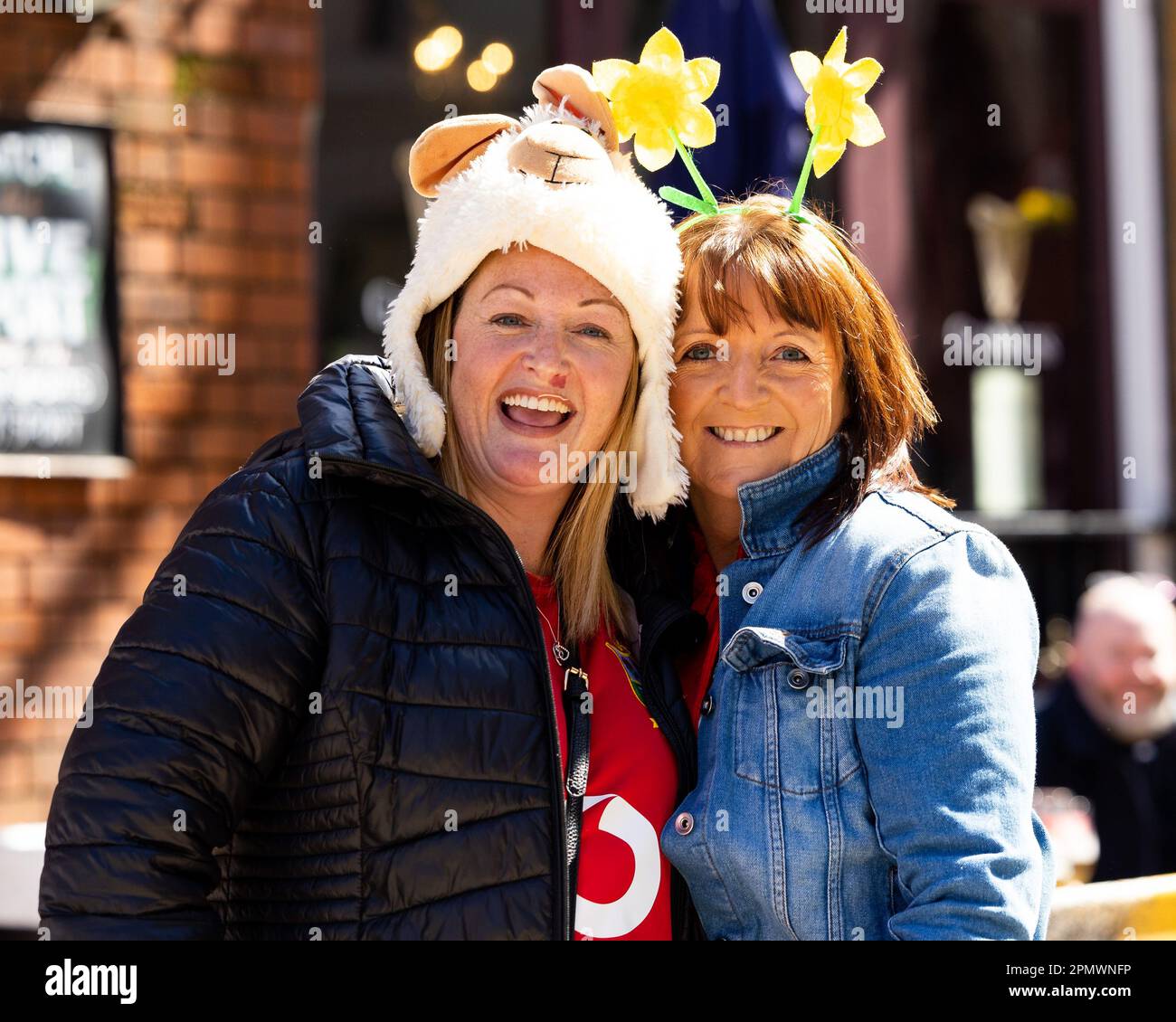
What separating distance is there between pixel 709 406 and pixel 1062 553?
14.3ft

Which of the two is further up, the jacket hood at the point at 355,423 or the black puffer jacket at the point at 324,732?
the jacket hood at the point at 355,423

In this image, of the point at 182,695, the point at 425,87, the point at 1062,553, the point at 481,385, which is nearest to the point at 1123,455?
the point at 1062,553

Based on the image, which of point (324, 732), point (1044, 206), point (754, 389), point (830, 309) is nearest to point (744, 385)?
point (754, 389)

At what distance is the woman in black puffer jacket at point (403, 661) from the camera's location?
176 centimetres

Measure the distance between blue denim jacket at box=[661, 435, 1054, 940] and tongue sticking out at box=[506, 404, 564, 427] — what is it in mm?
433

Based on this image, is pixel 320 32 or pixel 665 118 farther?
pixel 320 32

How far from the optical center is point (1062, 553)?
6.23 metres

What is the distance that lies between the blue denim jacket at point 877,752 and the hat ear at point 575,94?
778 millimetres

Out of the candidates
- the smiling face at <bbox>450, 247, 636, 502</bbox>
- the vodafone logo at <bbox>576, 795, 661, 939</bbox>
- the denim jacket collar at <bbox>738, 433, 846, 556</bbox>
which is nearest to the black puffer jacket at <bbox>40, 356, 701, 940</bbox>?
the vodafone logo at <bbox>576, 795, 661, 939</bbox>

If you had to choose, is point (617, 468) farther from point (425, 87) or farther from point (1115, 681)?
point (425, 87)

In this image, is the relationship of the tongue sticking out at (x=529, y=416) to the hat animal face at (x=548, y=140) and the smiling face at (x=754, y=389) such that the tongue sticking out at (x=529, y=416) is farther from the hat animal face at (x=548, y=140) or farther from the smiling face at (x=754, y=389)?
the hat animal face at (x=548, y=140)

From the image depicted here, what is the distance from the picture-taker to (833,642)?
2.02m

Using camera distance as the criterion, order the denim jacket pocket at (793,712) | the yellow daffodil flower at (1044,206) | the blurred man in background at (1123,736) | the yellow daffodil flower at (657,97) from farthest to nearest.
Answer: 1. the yellow daffodil flower at (1044,206)
2. the blurred man in background at (1123,736)
3. the yellow daffodil flower at (657,97)
4. the denim jacket pocket at (793,712)

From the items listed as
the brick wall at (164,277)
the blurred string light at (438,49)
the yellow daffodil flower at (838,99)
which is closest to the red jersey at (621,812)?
the yellow daffodil flower at (838,99)
